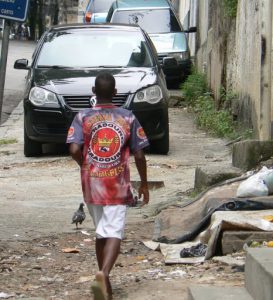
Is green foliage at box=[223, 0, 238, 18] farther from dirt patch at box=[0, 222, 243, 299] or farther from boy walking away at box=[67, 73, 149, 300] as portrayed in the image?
boy walking away at box=[67, 73, 149, 300]

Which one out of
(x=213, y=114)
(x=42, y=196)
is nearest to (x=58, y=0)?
(x=213, y=114)

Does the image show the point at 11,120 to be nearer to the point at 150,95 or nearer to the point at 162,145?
the point at 162,145

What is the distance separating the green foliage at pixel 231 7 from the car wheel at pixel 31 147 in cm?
424

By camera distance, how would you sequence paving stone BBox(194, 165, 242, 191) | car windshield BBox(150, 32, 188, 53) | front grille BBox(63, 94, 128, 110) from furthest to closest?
car windshield BBox(150, 32, 188, 53) < front grille BBox(63, 94, 128, 110) < paving stone BBox(194, 165, 242, 191)

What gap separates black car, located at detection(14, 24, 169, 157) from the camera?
1200 centimetres

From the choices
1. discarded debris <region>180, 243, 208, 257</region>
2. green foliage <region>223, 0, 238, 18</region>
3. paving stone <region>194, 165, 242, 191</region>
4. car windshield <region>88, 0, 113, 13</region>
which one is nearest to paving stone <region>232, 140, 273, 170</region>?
paving stone <region>194, 165, 242, 191</region>

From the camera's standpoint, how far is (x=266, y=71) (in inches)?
405

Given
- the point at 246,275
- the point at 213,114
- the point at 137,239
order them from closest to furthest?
the point at 246,275
the point at 137,239
the point at 213,114

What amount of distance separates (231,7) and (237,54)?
4.43 feet

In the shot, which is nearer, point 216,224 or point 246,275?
point 246,275

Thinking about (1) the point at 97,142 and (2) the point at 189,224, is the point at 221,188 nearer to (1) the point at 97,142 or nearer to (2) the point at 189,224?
(2) the point at 189,224

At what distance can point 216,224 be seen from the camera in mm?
6891

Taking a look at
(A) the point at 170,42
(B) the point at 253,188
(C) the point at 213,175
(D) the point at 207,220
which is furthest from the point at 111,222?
(A) the point at 170,42

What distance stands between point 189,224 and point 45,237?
50.3 inches
